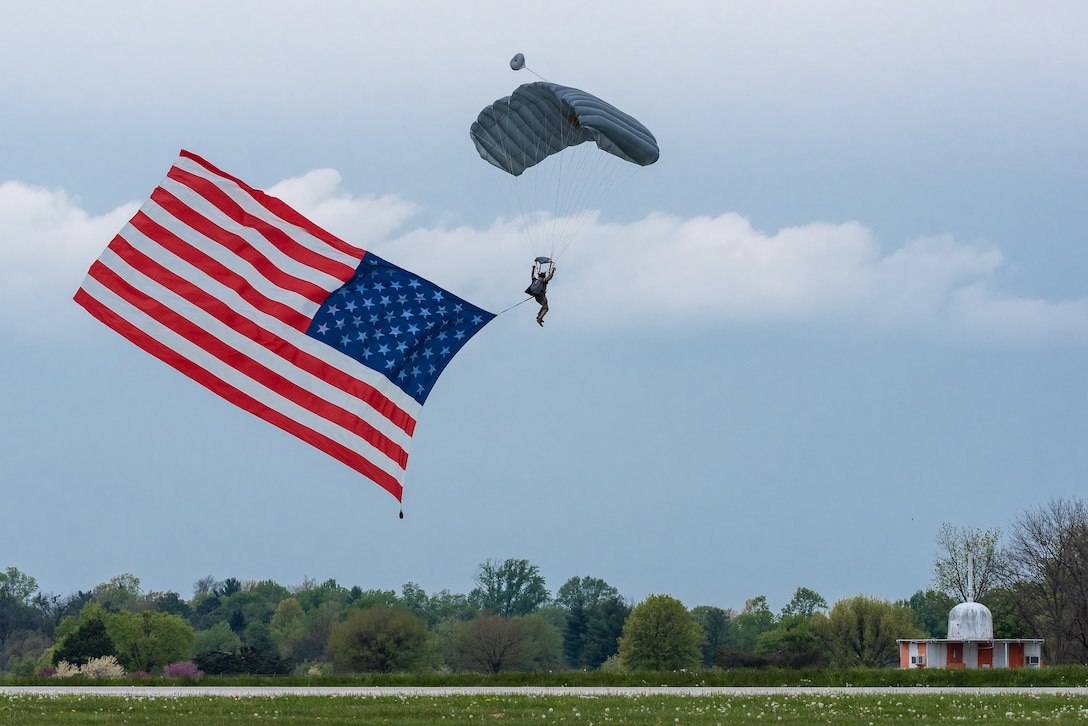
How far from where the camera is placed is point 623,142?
70.6 ft

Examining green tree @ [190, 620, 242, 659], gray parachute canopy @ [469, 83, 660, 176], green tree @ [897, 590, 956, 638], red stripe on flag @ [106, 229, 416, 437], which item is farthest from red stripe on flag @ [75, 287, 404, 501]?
green tree @ [897, 590, 956, 638]

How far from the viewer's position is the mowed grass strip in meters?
16.9

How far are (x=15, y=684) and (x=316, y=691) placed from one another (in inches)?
309

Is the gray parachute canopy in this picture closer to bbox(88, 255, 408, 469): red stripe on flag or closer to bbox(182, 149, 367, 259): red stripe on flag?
bbox(182, 149, 367, 259): red stripe on flag

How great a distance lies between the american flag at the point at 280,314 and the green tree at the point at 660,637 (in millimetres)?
Answer: 58989

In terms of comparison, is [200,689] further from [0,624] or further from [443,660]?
[0,624]

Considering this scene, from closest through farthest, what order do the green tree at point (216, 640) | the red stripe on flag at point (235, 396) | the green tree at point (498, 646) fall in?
the red stripe on flag at point (235, 396), the green tree at point (498, 646), the green tree at point (216, 640)

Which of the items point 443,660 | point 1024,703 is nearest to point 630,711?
point 1024,703

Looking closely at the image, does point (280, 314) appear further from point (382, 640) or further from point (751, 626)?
point (751, 626)

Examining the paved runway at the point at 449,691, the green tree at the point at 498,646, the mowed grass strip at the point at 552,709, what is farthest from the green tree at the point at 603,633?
the mowed grass strip at the point at 552,709

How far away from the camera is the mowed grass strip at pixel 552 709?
1691 centimetres

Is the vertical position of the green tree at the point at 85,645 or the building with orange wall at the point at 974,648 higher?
the building with orange wall at the point at 974,648

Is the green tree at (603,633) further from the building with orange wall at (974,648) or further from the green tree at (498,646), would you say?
the building with orange wall at (974,648)

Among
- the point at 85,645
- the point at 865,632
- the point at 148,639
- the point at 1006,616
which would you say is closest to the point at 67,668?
the point at 85,645
